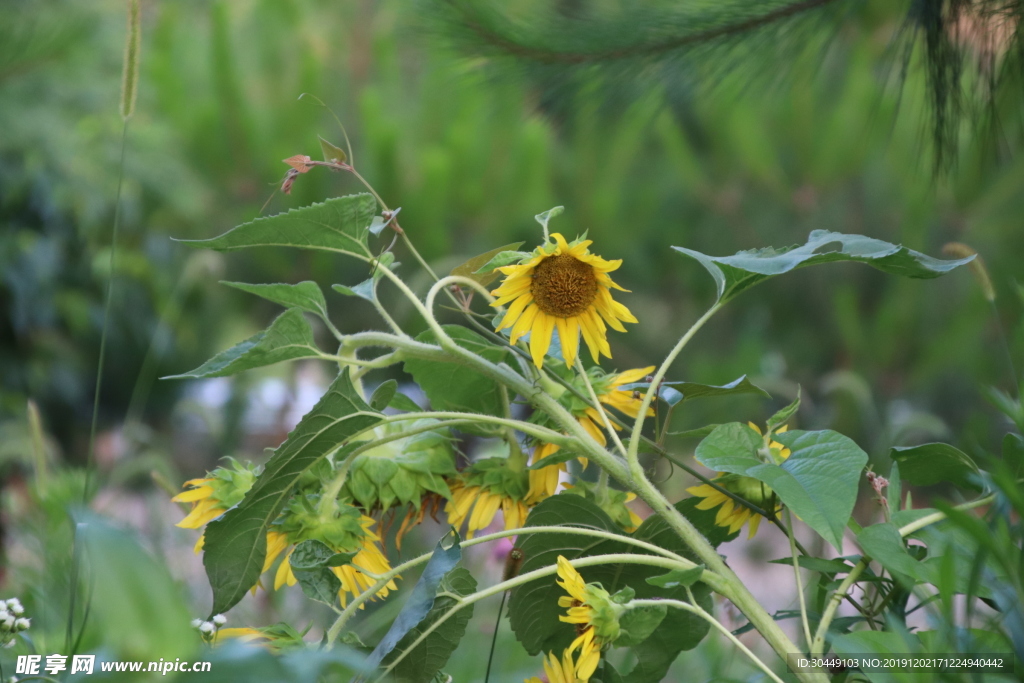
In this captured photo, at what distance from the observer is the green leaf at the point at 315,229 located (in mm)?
242

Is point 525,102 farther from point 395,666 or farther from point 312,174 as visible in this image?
point 312,174

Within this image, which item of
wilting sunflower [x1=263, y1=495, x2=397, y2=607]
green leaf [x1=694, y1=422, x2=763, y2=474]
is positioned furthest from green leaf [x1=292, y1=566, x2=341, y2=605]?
green leaf [x1=694, y1=422, x2=763, y2=474]

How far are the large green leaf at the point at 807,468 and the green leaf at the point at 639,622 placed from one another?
5 cm

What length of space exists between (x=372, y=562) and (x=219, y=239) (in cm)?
12

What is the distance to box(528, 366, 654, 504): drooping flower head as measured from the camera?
281mm

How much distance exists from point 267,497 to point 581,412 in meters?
0.11

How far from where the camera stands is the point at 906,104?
4.69ft

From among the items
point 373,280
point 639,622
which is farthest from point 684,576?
point 373,280

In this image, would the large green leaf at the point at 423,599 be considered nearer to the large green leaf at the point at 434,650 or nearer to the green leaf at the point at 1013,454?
the large green leaf at the point at 434,650

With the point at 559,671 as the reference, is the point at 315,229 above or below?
above

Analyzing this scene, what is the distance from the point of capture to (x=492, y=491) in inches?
11.1

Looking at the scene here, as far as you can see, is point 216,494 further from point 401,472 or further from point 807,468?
point 807,468

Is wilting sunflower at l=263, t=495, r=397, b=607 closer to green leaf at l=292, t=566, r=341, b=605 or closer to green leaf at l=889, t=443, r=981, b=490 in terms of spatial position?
green leaf at l=292, t=566, r=341, b=605

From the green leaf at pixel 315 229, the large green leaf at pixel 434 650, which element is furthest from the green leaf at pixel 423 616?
the green leaf at pixel 315 229
